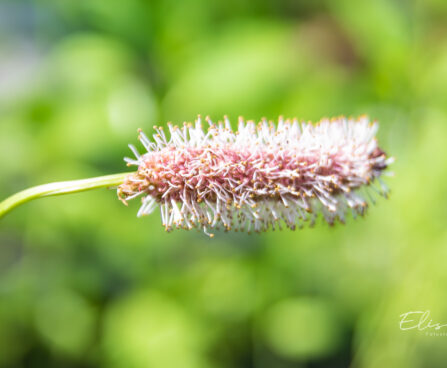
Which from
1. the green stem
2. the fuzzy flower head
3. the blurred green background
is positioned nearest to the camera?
the green stem

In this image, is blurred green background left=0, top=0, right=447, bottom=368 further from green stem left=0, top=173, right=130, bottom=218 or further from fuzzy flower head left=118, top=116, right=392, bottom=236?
green stem left=0, top=173, right=130, bottom=218

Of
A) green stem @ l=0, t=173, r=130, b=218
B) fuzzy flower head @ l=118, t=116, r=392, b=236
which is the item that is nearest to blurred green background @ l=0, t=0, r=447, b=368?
fuzzy flower head @ l=118, t=116, r=392, b=236

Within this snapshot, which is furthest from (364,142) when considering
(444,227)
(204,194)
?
(444,227)

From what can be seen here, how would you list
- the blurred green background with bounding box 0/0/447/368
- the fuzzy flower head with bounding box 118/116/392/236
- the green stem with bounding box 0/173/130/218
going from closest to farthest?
the green stem with bounding box 0/173/130/218, the fuzzy flower head with bounding box 118/116/392/236, the blurred green background with bounding box 0/0/447/368

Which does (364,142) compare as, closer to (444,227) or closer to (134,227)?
(444,227)

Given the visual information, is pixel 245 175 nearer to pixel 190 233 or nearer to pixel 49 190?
pixel 49 190

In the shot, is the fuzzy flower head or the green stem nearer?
the green stem

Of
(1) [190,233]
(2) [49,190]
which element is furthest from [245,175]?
(1) [190,233]
